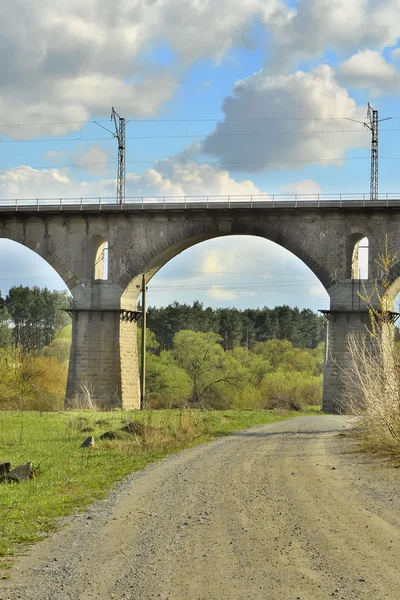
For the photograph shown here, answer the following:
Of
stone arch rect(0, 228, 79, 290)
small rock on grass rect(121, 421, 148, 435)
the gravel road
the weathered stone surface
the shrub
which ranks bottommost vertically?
the shrub

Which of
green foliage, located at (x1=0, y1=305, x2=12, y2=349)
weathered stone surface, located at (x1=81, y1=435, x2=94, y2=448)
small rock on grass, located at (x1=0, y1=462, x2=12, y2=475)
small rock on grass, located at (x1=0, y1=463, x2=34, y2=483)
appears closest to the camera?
small rock on grass, located at (x1=0, y1=463, x2=34, y2=483)

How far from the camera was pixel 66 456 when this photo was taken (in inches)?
793

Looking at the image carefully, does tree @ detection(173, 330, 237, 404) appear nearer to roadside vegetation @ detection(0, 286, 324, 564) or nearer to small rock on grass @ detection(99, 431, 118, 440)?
roadside vegetation @ detection(0, 286, 324, 564)

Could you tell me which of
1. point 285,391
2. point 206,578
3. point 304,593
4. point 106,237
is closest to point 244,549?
point 206,578

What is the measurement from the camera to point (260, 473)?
1589 centimetres

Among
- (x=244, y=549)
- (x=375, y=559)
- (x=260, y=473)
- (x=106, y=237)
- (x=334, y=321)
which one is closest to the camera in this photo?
(x=375, y=559)

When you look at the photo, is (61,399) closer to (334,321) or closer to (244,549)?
(334,321)

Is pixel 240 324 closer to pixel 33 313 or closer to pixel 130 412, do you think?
pixel 33 313

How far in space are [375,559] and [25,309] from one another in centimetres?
11714

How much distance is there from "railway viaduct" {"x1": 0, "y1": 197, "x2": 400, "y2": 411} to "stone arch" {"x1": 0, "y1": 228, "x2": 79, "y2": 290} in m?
0.06


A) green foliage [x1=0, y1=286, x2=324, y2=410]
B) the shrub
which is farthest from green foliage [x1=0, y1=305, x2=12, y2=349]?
the shrub

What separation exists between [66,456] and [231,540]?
35.5 ft

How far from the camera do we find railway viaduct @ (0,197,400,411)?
44.2 meters

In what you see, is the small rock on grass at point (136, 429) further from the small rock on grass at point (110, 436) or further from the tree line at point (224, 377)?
the tree line at point (224, 377)
